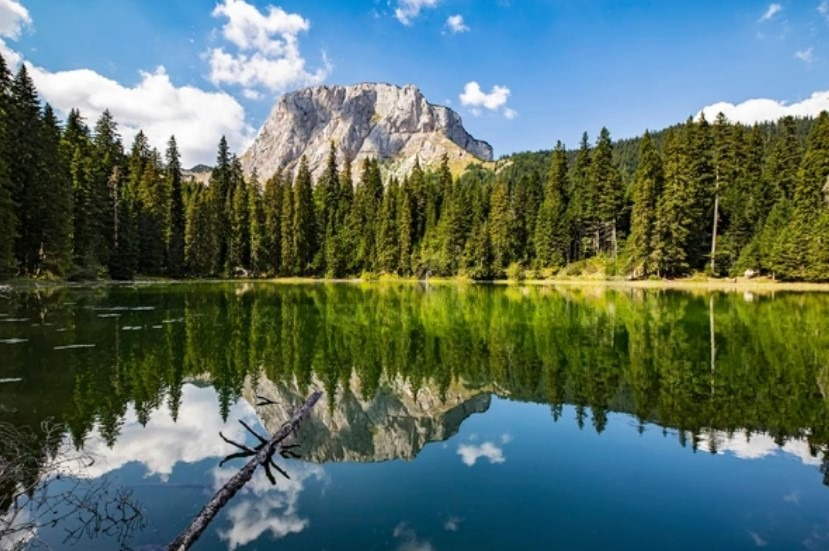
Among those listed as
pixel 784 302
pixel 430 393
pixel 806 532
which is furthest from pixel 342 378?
pixel 784 302

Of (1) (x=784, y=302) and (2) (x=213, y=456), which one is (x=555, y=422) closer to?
(2) (x=213, y=456)

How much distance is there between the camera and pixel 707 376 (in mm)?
14133

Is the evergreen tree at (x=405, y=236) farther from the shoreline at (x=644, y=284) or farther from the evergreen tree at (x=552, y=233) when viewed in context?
the evergreen tree at (x=552, y=233)

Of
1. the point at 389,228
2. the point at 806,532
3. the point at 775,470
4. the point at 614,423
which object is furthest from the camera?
the point at 389,228

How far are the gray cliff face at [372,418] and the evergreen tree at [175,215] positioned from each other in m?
64.6

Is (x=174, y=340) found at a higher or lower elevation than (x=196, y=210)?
lower

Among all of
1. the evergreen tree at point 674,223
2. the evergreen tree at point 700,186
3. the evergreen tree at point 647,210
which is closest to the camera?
the evergreen tree at point 674,223

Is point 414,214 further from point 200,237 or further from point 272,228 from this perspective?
point 200,237

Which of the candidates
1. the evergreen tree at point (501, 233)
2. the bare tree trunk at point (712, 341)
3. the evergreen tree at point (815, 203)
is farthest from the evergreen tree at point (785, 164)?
the bare tree trunk at point (712, 341)

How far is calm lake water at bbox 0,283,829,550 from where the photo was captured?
648cm

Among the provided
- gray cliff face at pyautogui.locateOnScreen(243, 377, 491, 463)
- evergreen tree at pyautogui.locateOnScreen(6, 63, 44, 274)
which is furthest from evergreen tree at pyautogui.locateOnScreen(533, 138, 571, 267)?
gray cliff face at pyautogui.locateOnScreen(243, 377, 491, 463)

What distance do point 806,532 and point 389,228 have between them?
259 feet

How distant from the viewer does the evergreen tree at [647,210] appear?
5709cm

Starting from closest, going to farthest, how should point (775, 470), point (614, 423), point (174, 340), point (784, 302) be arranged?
point (775, 470) → point (614, 423) → point (174, 340) → point (784, 302)
